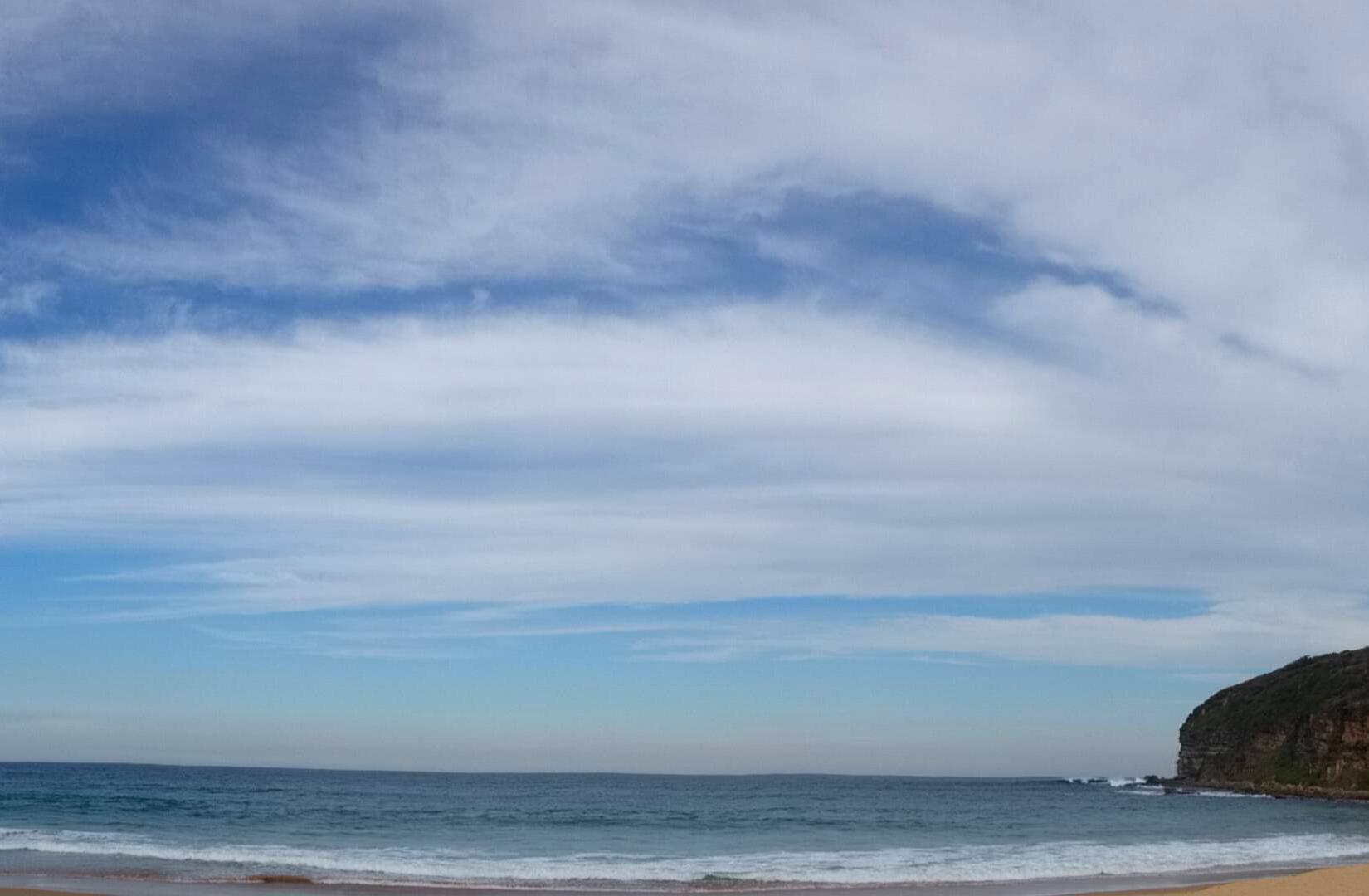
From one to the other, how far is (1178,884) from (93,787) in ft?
236

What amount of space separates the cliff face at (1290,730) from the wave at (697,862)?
54.4 meters

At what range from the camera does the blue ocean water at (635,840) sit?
25.4 m

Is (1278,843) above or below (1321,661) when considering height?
below

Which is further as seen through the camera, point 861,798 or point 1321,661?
point 1321,661

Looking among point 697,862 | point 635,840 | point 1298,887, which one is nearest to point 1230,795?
point 635,840

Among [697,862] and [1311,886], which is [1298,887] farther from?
[697,862]

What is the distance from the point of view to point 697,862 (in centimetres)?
2844

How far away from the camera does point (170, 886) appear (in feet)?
70.9

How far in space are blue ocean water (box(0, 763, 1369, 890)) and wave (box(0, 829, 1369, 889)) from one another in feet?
0.30

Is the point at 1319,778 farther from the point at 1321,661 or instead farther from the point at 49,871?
the point at 49,871

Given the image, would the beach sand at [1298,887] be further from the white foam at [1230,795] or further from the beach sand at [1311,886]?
the white foam at [1230,795]

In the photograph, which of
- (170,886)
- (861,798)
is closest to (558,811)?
(861,798)

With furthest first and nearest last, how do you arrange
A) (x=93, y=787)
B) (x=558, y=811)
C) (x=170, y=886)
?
(x=93, y=787) < (x=558, y=811) < (x=170, y=886)

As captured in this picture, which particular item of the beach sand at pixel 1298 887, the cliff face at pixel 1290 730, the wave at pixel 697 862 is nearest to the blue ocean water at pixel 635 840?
the wave at pixel 697 862
